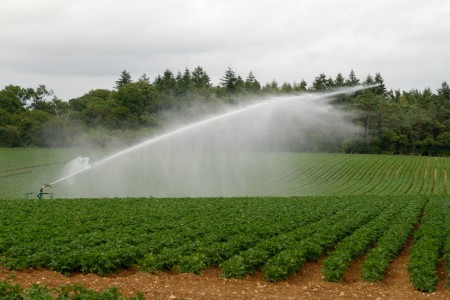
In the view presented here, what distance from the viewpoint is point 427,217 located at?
2878 cm

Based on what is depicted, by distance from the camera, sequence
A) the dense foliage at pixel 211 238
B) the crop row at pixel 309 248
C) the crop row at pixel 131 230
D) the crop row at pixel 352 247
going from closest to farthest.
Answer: the crop row at pixel 309 248 < the crop row at pixel 352 247 < the dense foliage at pixel 211 238 < the crop row at pixel 131 230

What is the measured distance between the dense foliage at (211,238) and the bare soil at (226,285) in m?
0.34

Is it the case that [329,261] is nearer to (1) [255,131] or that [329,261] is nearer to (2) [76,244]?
(2) [76,244]

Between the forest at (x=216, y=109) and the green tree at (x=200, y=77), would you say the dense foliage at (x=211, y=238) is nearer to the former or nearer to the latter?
the forest at (x=216, y=109)

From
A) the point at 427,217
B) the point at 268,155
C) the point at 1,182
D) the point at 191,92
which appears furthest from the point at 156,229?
the point at 191,92

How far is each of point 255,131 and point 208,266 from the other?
2076 inches

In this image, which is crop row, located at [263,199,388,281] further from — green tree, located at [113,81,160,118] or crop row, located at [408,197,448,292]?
green tree, located at [113,81,160,118]

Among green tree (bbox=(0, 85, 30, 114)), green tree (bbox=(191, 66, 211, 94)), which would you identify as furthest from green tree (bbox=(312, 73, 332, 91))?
green tree (bbox=(0, 85, 30, 114))

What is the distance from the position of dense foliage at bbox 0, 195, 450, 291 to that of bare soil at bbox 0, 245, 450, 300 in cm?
34

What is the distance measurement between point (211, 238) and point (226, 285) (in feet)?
17.2

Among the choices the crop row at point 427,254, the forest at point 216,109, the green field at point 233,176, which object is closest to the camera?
the crop row at point 427,254

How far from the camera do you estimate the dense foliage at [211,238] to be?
15188 mm

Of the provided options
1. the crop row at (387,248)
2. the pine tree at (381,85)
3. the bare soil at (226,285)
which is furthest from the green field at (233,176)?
the pine tree at (381,85)

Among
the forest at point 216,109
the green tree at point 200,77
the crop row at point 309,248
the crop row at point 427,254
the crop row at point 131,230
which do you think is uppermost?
the green tree at point 200,77
